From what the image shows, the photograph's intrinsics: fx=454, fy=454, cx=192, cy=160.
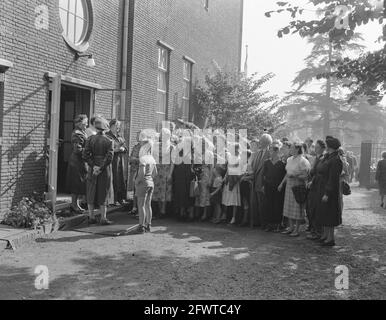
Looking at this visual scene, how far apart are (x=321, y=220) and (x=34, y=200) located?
202 inches

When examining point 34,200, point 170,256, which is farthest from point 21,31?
point 170,256

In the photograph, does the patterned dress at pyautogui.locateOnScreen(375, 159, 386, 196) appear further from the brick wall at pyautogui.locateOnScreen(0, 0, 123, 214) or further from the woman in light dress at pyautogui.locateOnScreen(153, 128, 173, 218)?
the brick wall at pyautogui.locateOnScreen(0, 0, 123, 214)

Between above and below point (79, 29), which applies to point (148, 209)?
below

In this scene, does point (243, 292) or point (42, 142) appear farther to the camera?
point (42, 142)

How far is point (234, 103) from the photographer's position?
1775 centimetres

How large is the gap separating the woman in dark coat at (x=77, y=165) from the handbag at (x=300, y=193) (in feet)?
13.2

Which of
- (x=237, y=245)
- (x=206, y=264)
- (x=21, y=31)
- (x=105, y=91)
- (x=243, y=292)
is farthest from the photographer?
(x=105, y=91)

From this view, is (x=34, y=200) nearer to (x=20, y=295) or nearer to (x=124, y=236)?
(x=124, y=236)

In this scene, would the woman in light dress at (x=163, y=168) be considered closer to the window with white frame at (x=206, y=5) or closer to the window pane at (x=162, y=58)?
the window pane at (x=162, y=58)

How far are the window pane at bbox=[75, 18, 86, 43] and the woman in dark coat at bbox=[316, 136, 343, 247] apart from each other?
20.1ft

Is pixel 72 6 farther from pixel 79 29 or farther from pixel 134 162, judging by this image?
pixel 134 162

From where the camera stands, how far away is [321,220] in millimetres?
7613

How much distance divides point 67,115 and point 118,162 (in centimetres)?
207

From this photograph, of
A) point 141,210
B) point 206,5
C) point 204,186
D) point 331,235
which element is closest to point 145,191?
A: point 141,210
